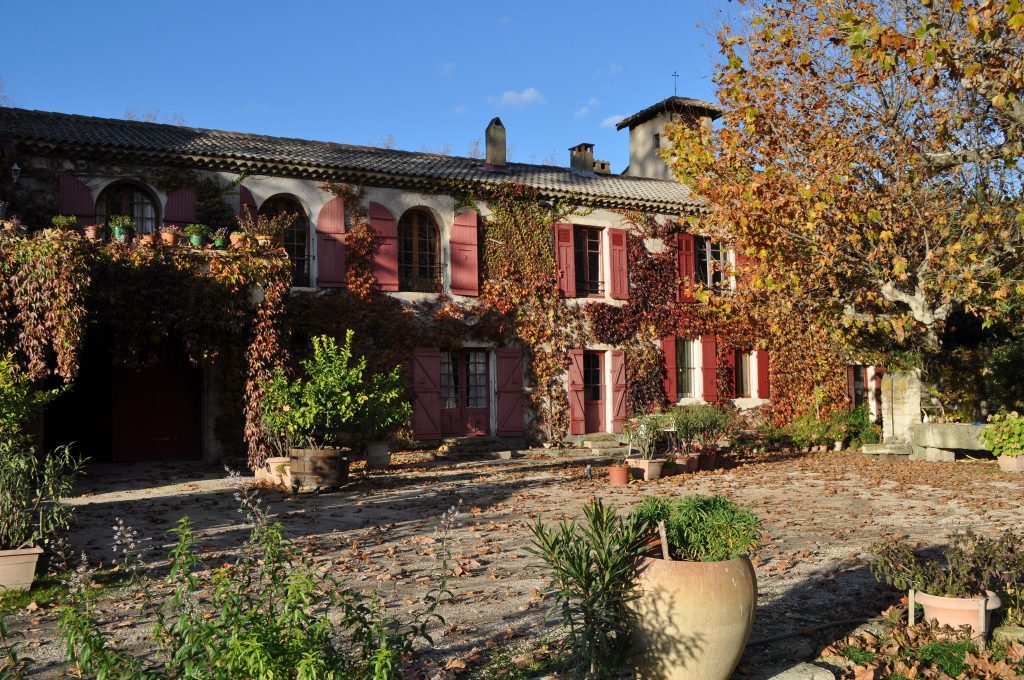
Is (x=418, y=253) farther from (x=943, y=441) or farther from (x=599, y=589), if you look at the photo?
(x=599, y=589)

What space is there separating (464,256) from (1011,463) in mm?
10617

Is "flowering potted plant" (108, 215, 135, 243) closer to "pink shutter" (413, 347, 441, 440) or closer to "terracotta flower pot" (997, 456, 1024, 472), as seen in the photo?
"pink shutter" (413, 347, 441, 440)

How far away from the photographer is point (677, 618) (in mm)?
3654

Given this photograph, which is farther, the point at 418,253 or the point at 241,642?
the point at 418,253

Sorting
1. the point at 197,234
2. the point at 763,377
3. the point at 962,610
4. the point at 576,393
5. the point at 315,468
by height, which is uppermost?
the point at 197,234

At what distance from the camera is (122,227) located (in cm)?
1269

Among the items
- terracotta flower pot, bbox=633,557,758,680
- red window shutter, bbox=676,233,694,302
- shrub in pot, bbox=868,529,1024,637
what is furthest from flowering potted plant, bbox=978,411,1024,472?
terracotta flower pot, bbox=633,557,758,680

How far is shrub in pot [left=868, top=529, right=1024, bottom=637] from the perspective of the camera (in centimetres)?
461

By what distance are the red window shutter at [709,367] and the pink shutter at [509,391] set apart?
4743 mm

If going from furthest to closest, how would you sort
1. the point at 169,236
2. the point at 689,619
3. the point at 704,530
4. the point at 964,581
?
the point at 169,236, the point at 964,581, the point at 704,530, the point at 689,619

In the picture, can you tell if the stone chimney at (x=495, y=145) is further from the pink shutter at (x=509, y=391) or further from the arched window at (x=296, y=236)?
the arched window at (x=296, y=236)

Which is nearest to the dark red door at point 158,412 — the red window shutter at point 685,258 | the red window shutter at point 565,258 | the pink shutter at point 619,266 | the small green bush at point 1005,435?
the red window shutter at point 565,258

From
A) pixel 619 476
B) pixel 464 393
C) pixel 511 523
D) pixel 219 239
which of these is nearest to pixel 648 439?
pixel 619 476

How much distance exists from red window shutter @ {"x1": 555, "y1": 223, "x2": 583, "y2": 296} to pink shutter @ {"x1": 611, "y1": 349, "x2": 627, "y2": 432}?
0.97 metres
